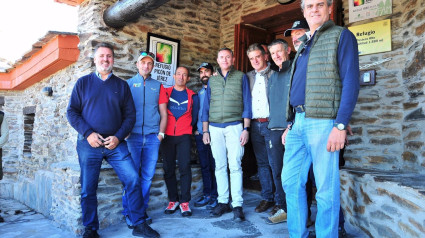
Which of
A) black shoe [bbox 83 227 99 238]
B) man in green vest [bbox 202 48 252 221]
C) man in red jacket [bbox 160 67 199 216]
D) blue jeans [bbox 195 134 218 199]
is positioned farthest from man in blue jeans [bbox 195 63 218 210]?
black shoe [bbox 83 227 99 238]

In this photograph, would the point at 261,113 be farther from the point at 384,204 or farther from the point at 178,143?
the point at 384,204

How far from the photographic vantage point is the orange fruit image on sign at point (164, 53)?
14.7 feet

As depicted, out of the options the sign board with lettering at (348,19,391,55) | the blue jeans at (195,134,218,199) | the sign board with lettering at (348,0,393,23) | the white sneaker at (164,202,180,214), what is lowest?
the white sneaker at (164,202,180,214)

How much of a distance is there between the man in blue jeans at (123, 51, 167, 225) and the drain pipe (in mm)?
642

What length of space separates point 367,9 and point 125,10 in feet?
9.67

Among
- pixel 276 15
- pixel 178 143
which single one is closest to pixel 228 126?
pixel 178 143

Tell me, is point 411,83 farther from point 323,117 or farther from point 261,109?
point 323,117

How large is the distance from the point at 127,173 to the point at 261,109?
1.53m

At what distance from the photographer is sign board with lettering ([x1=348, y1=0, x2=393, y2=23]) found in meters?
3.34

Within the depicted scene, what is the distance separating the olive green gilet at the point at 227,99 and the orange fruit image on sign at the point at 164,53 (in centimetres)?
153

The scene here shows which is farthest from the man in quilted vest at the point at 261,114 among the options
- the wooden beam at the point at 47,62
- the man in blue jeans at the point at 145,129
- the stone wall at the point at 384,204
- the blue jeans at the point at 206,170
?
the wooden beam at the point at 47,62

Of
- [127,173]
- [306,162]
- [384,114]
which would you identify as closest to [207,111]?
[127,173]

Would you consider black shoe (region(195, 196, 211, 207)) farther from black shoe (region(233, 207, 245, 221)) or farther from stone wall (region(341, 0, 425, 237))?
stone wall (region(341, 0, 425, 237))

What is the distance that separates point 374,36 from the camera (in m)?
3.38
